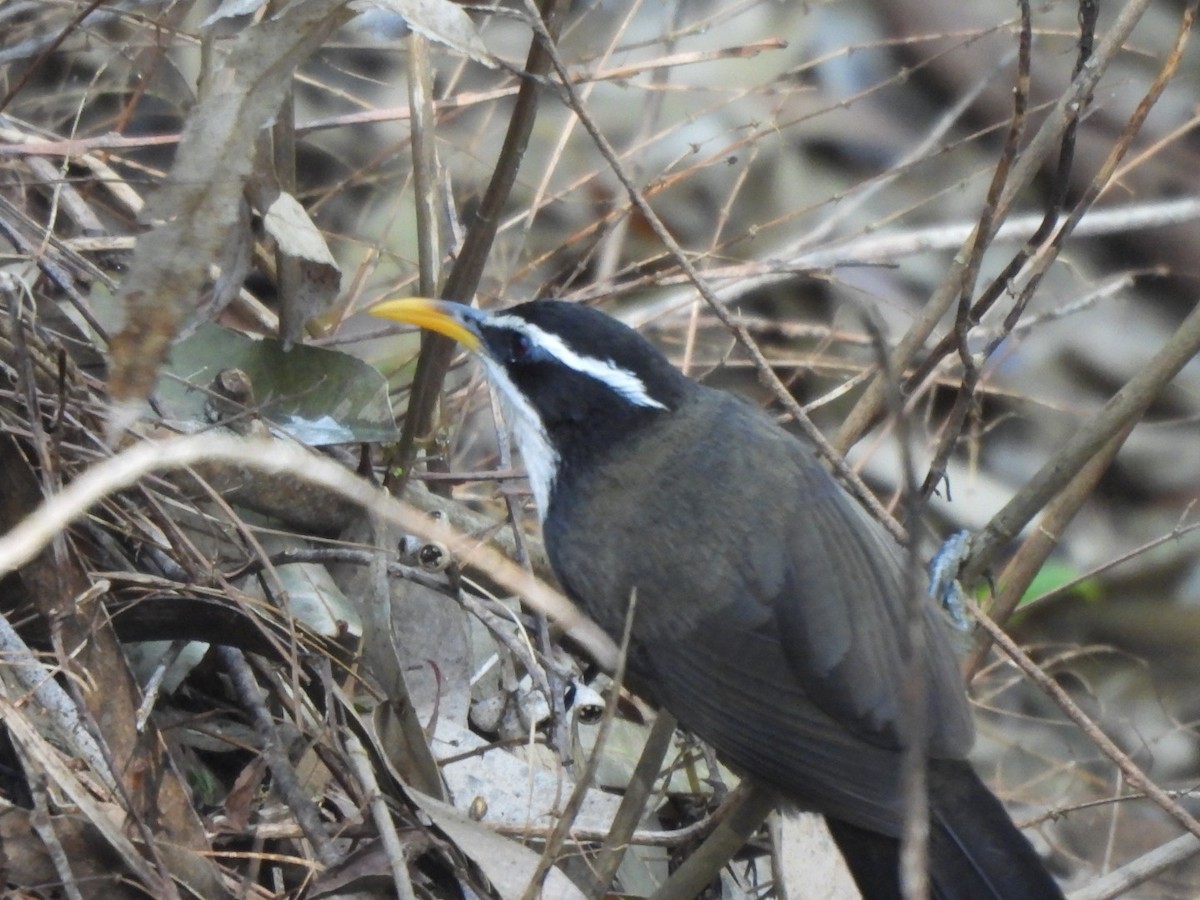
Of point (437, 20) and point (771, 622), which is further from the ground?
point (437, 20)

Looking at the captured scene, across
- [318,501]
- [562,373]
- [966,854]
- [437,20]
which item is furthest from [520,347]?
[966,854]

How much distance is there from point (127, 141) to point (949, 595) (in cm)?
206

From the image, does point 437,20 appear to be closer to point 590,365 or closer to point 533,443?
point 590,365

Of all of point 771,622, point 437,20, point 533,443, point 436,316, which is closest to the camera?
point 437,20

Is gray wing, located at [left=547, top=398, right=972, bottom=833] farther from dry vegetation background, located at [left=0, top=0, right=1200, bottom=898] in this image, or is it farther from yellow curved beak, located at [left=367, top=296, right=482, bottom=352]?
yellow curved beak, located at [left=367, top=296, right=482, bottom=352]

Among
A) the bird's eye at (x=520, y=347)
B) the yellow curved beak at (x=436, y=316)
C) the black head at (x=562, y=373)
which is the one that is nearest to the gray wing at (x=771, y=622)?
the black head at (x=562, y=373)

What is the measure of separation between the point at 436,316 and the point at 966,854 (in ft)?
5.01

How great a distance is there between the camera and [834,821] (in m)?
3.04

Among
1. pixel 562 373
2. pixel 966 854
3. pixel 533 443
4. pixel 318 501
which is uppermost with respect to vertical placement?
pixel 562 373

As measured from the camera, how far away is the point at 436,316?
3.23 m

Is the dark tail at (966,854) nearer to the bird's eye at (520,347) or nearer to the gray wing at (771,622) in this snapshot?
the gray wing at (771,622)

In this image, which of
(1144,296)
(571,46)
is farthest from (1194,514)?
(571,46)

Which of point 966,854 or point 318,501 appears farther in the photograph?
point 318,501

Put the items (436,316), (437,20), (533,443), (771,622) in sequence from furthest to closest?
(533,443) → (436,316) → (771,622) → (437,20)
